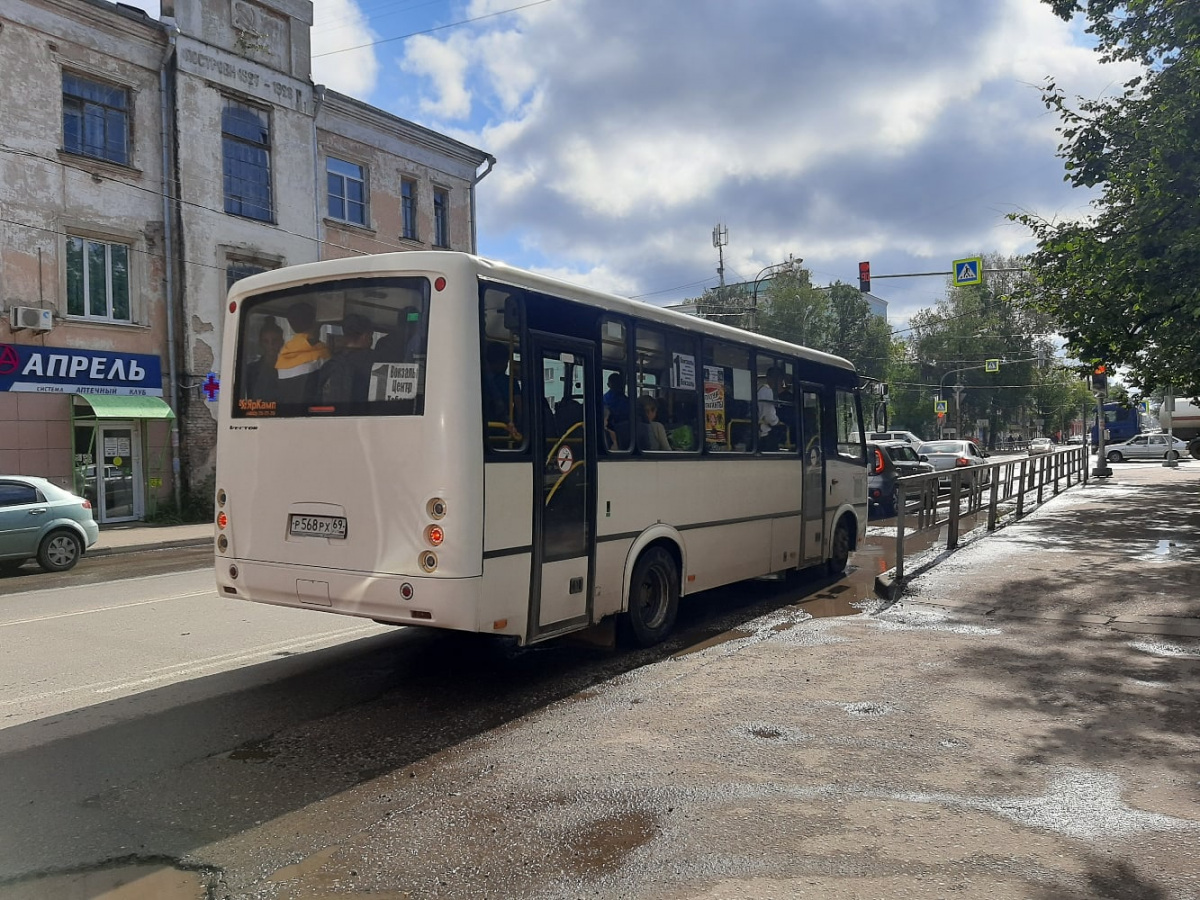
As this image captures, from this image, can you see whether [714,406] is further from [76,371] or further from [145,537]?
[76,371]

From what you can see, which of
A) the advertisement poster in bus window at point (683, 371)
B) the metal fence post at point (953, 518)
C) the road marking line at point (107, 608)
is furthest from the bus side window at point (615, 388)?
the metal fence post at point (953, 518)

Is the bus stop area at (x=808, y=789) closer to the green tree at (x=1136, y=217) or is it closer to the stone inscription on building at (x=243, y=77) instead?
the green tree at (x=1136, y=217)

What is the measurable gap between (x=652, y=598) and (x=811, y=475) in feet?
10.9

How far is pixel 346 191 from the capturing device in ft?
81.8

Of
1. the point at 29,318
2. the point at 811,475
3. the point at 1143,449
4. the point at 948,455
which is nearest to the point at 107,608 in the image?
the point at 811,475

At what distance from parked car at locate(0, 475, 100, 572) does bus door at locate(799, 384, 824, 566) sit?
10.6 meters

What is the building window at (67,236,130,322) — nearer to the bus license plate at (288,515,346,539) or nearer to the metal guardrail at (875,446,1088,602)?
the bus license plate at (288,515,346,539)

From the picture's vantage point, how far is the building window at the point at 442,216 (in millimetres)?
27969

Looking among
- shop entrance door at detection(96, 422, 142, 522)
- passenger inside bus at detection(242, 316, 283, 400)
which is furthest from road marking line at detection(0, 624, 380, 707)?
shop entrance door at detection(96, 422, 142, 522)

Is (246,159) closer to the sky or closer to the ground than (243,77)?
closer to the ground

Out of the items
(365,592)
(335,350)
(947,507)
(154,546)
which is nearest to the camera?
(365,592)

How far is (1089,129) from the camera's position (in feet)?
53.5

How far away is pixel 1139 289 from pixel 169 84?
2017 centimetres

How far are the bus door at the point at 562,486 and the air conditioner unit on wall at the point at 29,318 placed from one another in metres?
15.6
